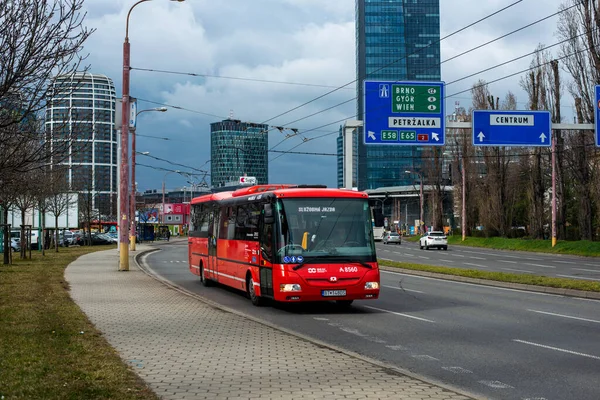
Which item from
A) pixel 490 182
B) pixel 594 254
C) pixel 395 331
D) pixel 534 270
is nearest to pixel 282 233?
pixel 395 331

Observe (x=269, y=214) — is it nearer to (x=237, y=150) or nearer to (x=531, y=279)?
(x=531, y=279)

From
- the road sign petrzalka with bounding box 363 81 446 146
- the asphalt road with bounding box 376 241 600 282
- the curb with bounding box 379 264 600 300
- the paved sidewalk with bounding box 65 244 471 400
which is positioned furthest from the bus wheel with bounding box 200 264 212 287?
the asphalt road with bounding box 376 241 600 282

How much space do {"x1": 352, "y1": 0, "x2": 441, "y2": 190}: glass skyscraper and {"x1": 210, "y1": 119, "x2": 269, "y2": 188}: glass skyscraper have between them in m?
72.6

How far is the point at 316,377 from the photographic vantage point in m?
8.54

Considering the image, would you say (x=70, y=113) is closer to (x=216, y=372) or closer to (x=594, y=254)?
(x=216, y=372)

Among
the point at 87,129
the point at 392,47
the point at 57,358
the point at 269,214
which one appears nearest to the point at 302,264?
the point at 269,214

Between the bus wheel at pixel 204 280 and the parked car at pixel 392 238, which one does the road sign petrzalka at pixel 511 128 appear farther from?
the parked car at pixel 392 238

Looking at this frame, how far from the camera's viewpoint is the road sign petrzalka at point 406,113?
29.7 metres

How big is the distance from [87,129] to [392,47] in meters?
133

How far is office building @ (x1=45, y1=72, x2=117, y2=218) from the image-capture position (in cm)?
1323

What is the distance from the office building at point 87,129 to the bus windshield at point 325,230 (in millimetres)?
4460

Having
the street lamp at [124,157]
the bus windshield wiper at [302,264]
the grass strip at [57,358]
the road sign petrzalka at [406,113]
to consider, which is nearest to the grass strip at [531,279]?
the road sign petrzalka at [406,113]

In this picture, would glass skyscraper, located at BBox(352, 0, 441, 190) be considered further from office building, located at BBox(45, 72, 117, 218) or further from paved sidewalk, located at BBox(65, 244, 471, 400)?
paved sidewalk, located at BBox(65, 244, 471, 400)

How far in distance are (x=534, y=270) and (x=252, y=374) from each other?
2516cm
